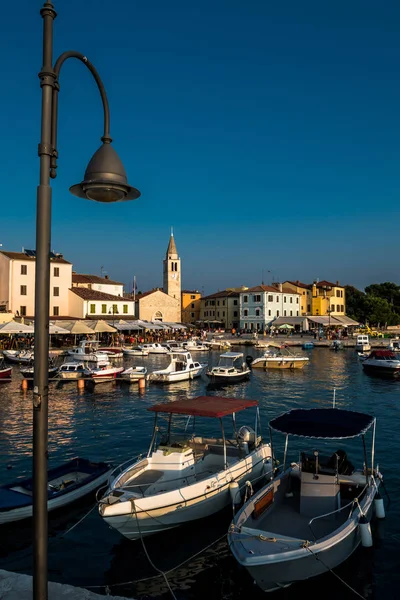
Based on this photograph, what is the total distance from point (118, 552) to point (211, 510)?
248cm

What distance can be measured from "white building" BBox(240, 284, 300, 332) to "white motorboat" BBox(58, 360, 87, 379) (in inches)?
2383

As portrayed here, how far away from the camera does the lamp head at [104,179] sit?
4945 mm

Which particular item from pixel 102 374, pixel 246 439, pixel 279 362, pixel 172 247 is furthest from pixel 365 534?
pixel 172 247

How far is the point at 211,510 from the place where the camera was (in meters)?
11.8

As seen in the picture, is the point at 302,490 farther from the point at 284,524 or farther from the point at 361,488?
the point at 361,488

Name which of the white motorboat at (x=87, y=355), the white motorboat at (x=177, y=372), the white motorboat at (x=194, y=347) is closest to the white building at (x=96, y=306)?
the white motorboat at (x=194, y=347)

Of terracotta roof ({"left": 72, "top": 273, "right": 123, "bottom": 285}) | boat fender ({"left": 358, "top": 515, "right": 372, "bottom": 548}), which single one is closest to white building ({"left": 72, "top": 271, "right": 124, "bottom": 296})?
terracotta roof ({"left": 72, "top": 273, "right": 123, "bottom": 285})

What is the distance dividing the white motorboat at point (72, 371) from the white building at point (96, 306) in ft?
111

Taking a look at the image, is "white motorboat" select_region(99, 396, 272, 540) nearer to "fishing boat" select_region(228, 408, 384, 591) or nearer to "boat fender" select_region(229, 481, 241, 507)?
"boat fender" select_region(229, 481, 241, 507)

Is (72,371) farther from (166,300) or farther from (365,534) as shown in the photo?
(166,300)

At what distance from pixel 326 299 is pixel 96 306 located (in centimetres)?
5047

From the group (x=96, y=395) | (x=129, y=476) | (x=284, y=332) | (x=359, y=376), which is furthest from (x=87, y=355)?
(x=284, y=332)

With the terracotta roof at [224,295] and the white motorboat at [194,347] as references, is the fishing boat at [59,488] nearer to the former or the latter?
the white motorboat at [194,347]

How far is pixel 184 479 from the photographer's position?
480 inches
